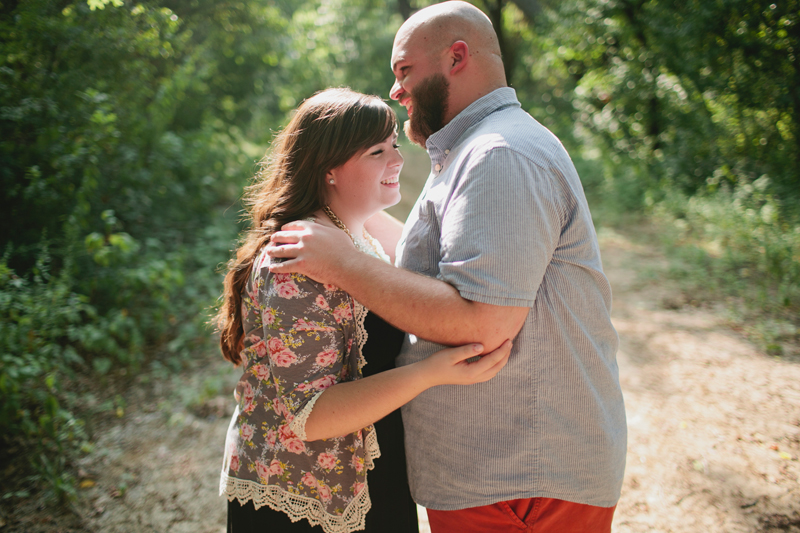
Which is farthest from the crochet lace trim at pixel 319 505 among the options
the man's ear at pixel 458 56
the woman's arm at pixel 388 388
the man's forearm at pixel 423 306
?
the man's ear at pixel 458 56

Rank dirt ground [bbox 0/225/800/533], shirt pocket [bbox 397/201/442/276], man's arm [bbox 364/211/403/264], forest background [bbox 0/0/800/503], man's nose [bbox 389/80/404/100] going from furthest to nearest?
forest background [bbox 0/0/800/503] → dirt ground [bbox 0/225/800/533] → man's arm [bbox 364/211/403/264] → man's nose [bbox 389/80/404/100] → shirt pocket [bbox 397/201/442/276]

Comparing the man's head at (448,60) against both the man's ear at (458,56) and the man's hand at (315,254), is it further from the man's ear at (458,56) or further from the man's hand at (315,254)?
the man's hand at (315,254)

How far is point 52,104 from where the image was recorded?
363cm

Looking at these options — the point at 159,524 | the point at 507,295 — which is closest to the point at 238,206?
the point at 159,524

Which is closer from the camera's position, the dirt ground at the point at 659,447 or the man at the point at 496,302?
the man at the point at 496,302

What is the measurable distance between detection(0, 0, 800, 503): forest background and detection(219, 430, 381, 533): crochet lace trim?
4.28 ft

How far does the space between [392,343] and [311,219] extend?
48cm

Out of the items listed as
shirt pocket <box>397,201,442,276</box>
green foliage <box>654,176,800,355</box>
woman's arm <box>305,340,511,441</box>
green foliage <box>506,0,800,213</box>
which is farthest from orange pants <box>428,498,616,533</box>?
green foliage <box>506,0,800,213</box>

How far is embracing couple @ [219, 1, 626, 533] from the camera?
1.24m

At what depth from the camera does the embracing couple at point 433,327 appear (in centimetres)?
124

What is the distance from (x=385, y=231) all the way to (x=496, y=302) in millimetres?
1014

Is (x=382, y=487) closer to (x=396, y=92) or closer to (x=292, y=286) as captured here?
(x=292, y=286)

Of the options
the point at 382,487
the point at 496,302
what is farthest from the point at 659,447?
the point at 496,302

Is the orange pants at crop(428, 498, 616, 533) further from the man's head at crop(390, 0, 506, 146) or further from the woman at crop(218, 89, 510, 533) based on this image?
the man's head at crop(390, 0, 506, 146)
